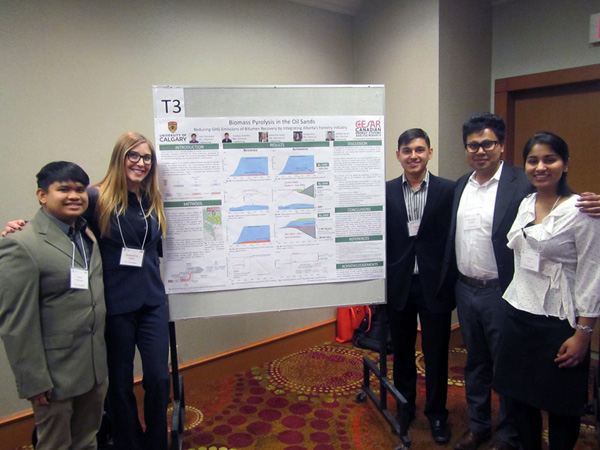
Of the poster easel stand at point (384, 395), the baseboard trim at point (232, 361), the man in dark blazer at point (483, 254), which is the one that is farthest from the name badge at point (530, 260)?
the baseboard trim at point (232, 361)

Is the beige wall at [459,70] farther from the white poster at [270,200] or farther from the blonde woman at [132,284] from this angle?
the blonde woman at [132,284]

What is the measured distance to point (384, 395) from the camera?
8.12 ft

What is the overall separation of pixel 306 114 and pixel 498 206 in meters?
1.06

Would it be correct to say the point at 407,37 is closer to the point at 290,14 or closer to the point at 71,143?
the point at 290,14

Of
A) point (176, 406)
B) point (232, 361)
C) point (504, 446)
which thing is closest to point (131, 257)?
point (176, 406)

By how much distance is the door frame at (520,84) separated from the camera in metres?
3.00

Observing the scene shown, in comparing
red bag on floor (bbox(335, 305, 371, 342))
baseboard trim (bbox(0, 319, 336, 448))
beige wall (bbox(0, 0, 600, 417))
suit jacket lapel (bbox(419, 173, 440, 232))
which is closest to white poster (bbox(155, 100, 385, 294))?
suit jacket lapel (bbox(419, 173, 440, 232))

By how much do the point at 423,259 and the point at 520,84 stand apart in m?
2.10

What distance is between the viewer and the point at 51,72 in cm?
235

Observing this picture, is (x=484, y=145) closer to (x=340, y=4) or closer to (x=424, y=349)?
(x=424, y=349)

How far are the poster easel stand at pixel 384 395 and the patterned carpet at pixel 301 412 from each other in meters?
0.08

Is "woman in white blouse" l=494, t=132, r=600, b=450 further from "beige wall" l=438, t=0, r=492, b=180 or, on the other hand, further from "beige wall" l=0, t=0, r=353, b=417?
"beige wall" l=0, t=0, r=353, b=417

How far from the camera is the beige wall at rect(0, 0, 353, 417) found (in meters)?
2.28

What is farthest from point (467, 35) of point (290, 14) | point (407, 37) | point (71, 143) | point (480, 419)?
point (71, 143)
